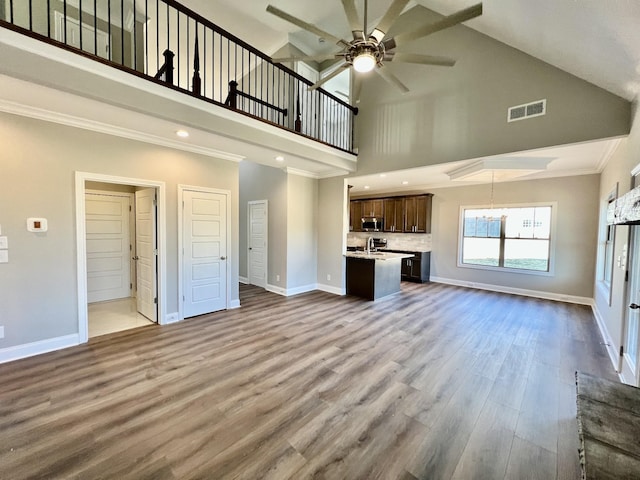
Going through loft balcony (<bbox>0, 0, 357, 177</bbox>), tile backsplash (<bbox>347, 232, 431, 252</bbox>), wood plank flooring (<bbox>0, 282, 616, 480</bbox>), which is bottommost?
wood plank flooring (<bbox>0, 282, 616, 480</bbox>)

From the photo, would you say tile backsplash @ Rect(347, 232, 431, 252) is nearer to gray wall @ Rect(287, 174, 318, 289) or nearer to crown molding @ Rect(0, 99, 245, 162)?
gray wall @ Rect(287, 174, 318, 289)

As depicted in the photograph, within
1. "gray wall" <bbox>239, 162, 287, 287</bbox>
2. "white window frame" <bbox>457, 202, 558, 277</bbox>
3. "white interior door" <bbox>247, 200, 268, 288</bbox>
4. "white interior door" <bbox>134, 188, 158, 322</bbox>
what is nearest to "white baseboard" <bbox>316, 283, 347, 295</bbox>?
"gray wall" <bbox>239, 162, 287, 287</bbox>

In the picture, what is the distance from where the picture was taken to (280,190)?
605 cm

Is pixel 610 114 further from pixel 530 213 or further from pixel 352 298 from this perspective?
pixel 352 298

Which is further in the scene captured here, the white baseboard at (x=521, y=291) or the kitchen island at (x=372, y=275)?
the kitchen island at (x=372, y=275)

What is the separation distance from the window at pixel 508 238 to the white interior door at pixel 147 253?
633 cm

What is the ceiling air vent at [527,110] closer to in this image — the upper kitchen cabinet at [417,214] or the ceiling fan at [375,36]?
the ceiling fan at [375,36]

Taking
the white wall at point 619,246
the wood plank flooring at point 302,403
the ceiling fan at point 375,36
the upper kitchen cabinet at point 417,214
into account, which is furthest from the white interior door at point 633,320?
the upper kitchen cabinet at point 417,214

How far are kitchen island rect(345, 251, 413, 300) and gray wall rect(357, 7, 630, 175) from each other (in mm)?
1894

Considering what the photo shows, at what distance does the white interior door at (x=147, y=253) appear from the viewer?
421 centimetres

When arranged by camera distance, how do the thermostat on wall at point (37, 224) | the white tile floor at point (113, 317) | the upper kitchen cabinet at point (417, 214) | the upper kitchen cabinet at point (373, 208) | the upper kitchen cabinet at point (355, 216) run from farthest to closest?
the upper kitchen cabinet at point (355, 216), the upper kitchen cabinet at point (373, 208), the upper kitchen cabinet at point (417, 214), the white tile floor at point (113, 317), the thermostat on wall at point (37, 224)

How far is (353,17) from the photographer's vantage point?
2.46 m

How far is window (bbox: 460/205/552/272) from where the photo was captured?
5.93m

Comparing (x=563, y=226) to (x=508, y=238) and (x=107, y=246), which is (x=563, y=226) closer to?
(x=508, y=238)
